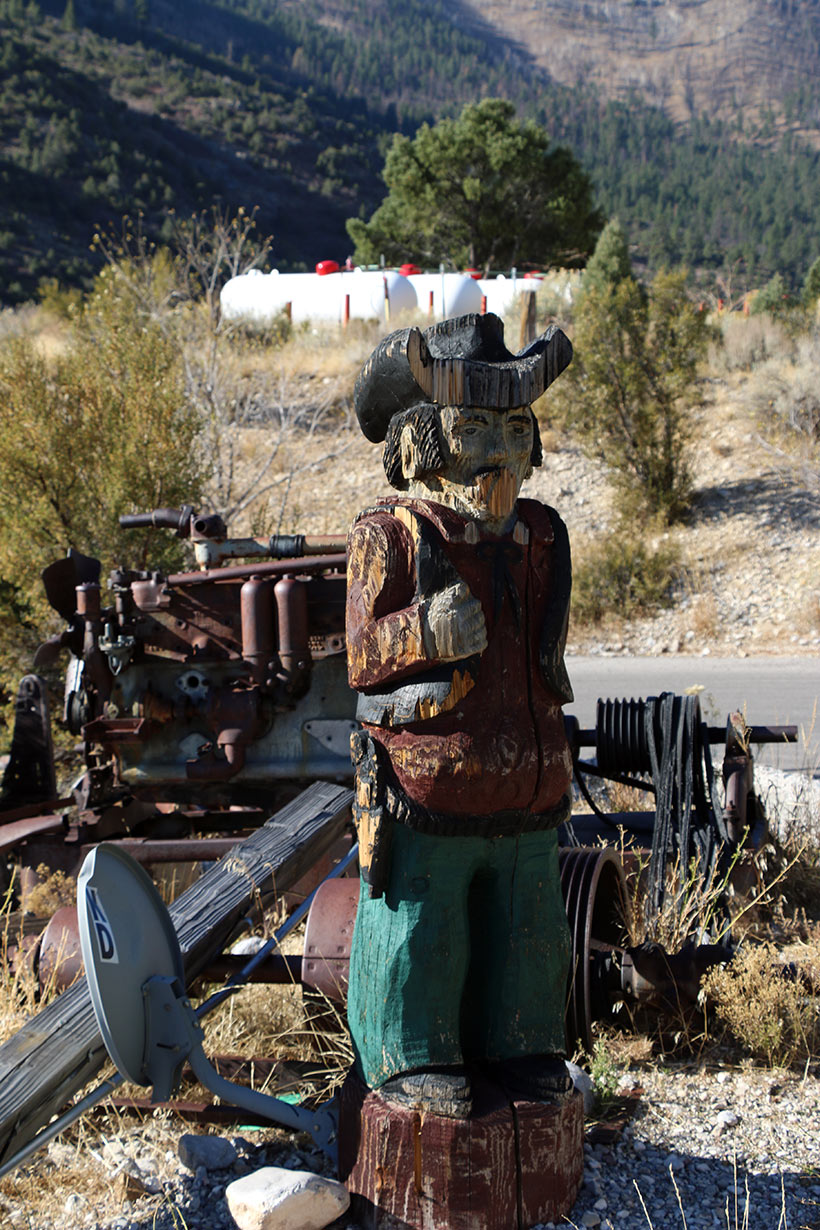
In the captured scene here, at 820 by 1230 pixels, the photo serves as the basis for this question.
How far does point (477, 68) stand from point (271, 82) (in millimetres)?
32533

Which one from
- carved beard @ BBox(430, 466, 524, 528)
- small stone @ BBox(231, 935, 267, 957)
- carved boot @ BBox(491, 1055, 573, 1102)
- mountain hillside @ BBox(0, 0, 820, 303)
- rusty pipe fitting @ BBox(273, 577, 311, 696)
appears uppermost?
mountain hillside @ BBox(0, 0, 820, 303)

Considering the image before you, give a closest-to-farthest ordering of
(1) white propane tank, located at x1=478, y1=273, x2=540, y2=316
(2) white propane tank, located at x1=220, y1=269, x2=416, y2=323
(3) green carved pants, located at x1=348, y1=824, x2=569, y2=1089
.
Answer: (3) green carved pants, located at x1=348, y1=824, x2=569, y2=1089
(2) white propane tank, located at x1=220, y1=269, x2=416, y2=323
(1) white propane tank, located at x1=478, y1=273, x2=540, y2=316

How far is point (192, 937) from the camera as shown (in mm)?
3457

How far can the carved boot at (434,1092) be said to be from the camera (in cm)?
270

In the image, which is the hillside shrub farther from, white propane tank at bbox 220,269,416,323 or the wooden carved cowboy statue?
the wooden carved cowboy statue

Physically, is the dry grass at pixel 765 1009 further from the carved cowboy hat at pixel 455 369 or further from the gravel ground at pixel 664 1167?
the carved cowboy hat at pixel 455 369

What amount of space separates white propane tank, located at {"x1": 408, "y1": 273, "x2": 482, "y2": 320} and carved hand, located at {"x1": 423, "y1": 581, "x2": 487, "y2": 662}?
18209mm

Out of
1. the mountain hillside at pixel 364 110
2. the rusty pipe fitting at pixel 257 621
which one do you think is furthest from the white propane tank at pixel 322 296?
the rusty pipe fitting at pixel 257 621

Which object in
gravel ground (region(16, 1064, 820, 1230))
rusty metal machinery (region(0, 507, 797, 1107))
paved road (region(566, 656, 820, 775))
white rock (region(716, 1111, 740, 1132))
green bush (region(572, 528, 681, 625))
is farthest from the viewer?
green bush (region(572, 528, 681, 625))

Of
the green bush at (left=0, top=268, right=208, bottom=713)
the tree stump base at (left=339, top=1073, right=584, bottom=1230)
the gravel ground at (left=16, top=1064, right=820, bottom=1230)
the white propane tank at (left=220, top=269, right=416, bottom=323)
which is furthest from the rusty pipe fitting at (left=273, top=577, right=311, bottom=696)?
the white propane tank at (left=220, top=269, right=416, bottom=323)

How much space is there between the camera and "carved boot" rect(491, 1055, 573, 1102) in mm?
2809

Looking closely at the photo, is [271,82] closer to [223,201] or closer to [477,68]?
[223,201]

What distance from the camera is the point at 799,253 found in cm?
5053

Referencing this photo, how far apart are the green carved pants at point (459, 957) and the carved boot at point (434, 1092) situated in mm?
28
